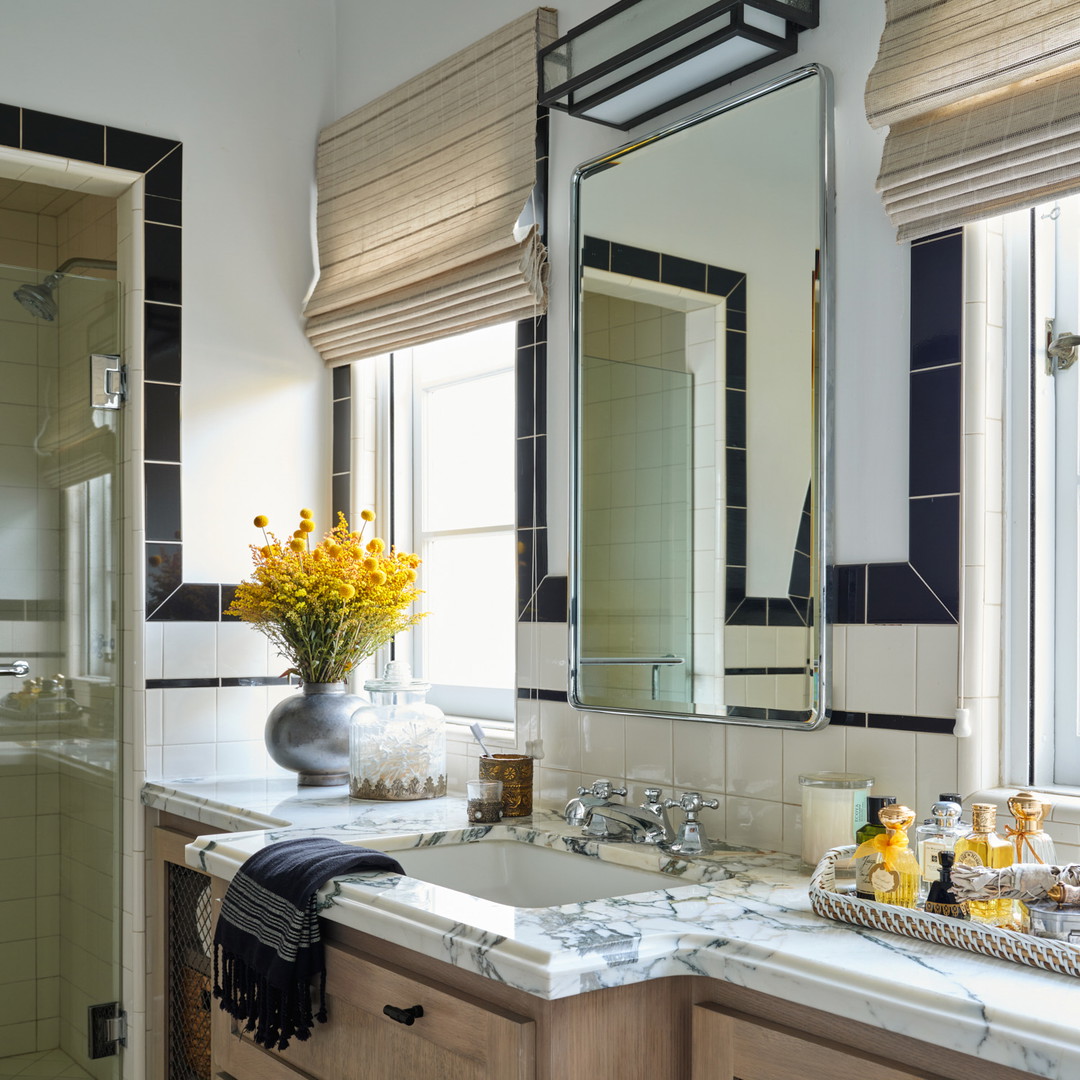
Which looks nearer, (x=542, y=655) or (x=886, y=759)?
(x=886, y=759)

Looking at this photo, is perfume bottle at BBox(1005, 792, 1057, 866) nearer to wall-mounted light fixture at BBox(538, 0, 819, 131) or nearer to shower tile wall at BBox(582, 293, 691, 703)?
shower tile wall at BBox(582, 293, 691, 703)

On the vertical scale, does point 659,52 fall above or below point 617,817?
above

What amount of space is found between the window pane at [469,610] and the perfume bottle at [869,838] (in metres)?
1.35

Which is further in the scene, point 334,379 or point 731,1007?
point 334,379

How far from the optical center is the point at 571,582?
233 centimetres

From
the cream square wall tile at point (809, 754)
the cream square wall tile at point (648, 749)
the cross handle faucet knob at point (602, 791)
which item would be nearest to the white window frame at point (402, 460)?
the cream square wall tile at point (648, 749)

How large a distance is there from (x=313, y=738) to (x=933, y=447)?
1478 millimetres

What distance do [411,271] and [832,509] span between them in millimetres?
1274

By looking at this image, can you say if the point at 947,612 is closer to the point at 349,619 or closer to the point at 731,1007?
the point at 731,1007

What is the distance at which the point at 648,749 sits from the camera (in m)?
2.15

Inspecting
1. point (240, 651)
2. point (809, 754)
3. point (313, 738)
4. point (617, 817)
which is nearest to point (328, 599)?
point (313, 738)

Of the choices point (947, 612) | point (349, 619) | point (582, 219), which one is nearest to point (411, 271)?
point (582, 219)

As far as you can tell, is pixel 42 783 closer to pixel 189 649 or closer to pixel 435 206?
pixel 189 649

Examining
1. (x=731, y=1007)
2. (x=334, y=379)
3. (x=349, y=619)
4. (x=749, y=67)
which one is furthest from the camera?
(x=334, y=379)
